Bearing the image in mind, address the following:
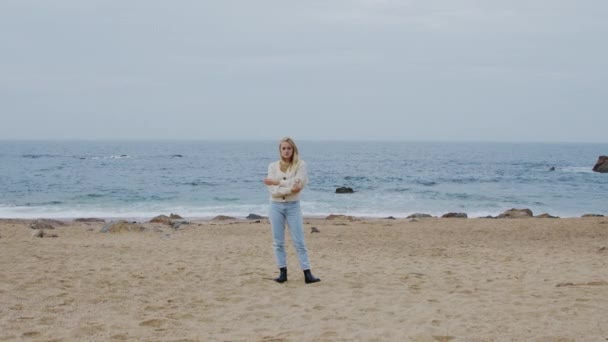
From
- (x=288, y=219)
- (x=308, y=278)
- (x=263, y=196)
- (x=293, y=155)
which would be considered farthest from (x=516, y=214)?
(x=293, y=155)

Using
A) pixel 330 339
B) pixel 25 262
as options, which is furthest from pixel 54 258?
pixel 330 339

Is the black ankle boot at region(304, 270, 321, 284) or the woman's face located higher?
the woman's face

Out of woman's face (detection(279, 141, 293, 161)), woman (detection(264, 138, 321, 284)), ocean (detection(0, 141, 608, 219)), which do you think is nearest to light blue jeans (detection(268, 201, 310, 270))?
woman (detection(264, 138, 321, 284))

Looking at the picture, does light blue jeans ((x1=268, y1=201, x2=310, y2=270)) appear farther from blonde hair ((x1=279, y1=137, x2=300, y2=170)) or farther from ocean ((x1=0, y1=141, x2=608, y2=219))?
ocean ((x1=0, y1=141, x2=608, y2=219))

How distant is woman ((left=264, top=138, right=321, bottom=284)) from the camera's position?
22.8ft

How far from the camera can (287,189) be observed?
6961 mm

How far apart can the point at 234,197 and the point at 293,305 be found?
25.9m

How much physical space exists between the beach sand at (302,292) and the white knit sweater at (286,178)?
4.05 feet

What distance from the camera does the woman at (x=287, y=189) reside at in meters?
6.95

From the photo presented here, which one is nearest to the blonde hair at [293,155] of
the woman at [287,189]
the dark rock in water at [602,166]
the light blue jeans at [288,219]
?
the woman at [287,189]

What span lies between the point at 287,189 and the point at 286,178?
14cm

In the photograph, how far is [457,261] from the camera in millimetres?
10109

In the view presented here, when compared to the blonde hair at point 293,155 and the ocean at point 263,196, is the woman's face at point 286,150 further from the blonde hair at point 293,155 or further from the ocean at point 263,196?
the ocean at point 263,196

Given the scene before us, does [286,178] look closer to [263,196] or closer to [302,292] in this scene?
[302,292]
